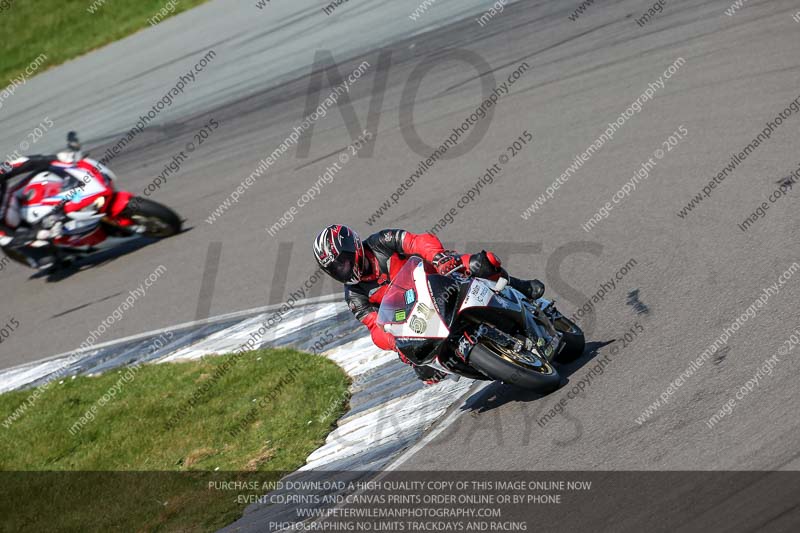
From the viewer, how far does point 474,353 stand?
7184 mm

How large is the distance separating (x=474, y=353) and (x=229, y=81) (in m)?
13.7

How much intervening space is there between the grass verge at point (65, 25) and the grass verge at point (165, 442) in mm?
15760

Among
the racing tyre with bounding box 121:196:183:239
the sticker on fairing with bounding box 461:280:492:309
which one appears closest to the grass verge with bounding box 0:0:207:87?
the racing tyre with bounding box 121:196:183:239

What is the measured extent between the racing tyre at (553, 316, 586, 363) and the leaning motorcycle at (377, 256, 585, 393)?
169mm

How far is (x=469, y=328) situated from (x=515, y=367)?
1.57ft

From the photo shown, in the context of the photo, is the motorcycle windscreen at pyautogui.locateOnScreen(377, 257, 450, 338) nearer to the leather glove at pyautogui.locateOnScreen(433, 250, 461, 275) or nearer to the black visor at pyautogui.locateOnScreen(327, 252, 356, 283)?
the leather glove at pyautogui.locateOnScreen(433, 250, 461, 275)

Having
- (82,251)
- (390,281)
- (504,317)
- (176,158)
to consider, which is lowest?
(82,251)

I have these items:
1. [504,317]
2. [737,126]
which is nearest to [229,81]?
[737,126]

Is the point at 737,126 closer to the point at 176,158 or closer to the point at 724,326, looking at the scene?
the point at 724,326

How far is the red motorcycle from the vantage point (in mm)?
14250

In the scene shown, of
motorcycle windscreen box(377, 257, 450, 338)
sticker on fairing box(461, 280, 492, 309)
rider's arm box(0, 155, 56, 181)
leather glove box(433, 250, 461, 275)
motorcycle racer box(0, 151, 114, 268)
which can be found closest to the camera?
motorcycle windscreen box(377, 257, 450, 338)

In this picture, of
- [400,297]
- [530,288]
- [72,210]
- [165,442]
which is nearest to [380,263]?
[400,297]

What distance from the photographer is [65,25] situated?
26203 mm

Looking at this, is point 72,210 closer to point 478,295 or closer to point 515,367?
point 478,295
